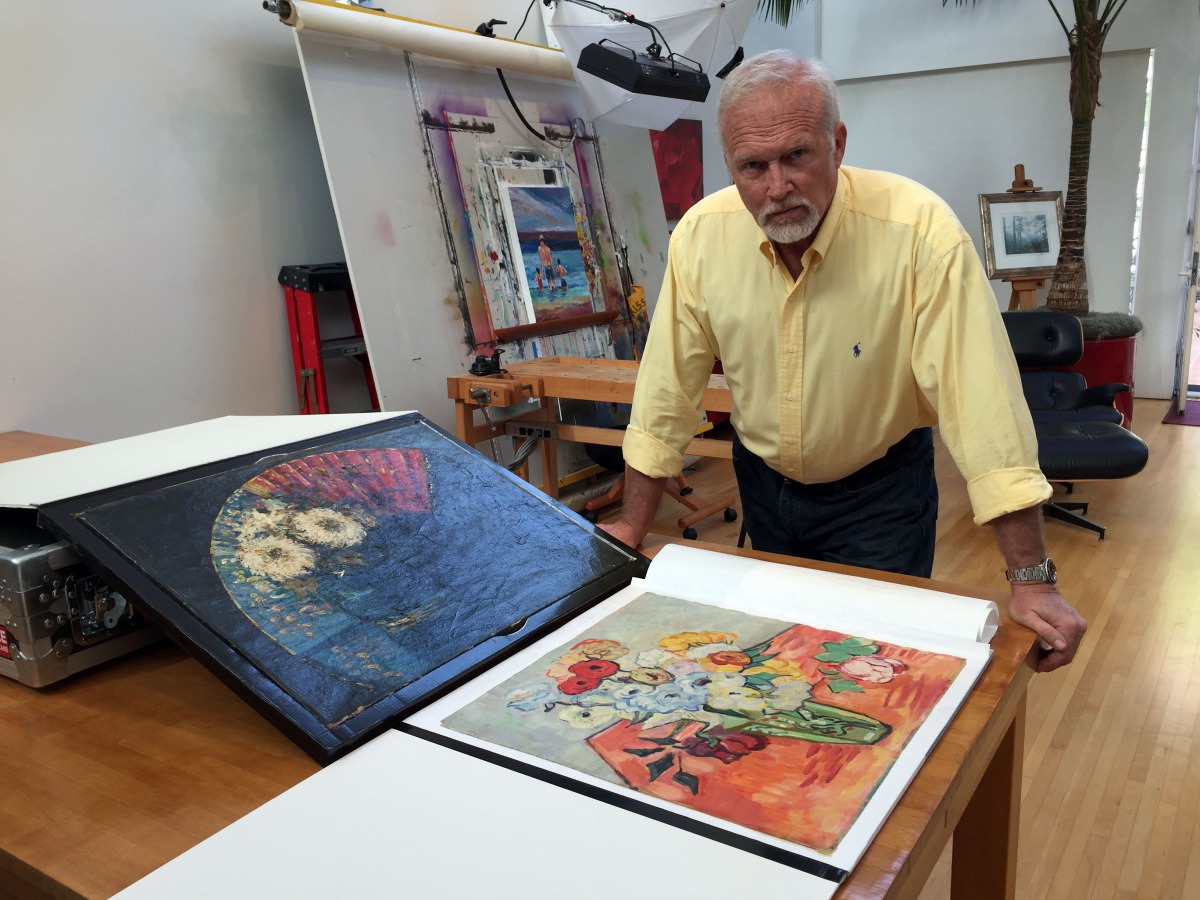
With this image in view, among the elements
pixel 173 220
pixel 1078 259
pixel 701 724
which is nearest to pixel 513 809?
pixel 701 724

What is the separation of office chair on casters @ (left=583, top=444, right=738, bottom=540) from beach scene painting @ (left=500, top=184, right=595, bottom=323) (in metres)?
0.65

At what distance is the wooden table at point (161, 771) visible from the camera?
0.77 m

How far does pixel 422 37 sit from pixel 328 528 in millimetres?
2929

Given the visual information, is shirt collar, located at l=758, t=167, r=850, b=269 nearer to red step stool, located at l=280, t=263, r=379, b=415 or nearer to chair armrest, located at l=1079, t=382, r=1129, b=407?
red step stool, located at l=280, t=263, r=379, b=415

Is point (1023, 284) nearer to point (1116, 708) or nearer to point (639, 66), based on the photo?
point (639, 66)

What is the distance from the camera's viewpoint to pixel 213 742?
3.16 ft

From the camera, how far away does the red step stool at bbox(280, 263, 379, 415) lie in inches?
134

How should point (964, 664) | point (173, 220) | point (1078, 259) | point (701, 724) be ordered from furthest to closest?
point (1078, 259)
point (173, 220)
point (964, 664)
point (701, 724)

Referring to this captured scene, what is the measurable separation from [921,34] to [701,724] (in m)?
7.01

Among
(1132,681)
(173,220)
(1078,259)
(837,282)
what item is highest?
(173,220)

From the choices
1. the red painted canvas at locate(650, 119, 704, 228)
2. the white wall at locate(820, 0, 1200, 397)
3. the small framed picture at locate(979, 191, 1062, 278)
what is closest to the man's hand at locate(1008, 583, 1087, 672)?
the red painted canvas at locate(650, 119, 704, 228)

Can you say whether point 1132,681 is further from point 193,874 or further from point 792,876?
point 193,874

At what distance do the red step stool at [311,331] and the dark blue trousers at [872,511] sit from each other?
216 centimetres
